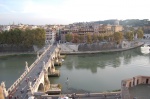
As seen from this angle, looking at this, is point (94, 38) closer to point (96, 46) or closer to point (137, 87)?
point (96, 46)

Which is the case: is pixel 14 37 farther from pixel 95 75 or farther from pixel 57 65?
pixel 95 75

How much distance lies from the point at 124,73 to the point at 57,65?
11861 mm

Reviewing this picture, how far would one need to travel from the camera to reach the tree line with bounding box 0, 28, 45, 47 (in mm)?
49562

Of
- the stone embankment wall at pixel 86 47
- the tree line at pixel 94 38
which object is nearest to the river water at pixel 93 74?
the stone embankment wall at pixel 86 47

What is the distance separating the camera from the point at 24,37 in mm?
49969

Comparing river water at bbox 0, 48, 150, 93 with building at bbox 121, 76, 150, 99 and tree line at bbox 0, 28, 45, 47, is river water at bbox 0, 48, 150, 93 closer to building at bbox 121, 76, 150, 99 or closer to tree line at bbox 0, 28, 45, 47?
building at bbox 121, 76, 150, 99

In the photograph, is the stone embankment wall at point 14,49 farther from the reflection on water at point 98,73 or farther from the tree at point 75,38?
the reflection on water at point 98,73

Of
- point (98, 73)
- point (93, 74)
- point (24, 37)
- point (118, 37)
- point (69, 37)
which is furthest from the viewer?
point (69, 37)

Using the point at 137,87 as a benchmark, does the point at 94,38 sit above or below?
above

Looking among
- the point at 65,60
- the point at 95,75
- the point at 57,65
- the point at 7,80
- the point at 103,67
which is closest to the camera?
the point at 7,80

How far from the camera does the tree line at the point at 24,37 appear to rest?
49.6m

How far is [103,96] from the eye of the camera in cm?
1520

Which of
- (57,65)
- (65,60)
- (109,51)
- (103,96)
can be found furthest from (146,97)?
(109,51)

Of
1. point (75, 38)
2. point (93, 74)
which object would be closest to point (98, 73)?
point (93, 74)
